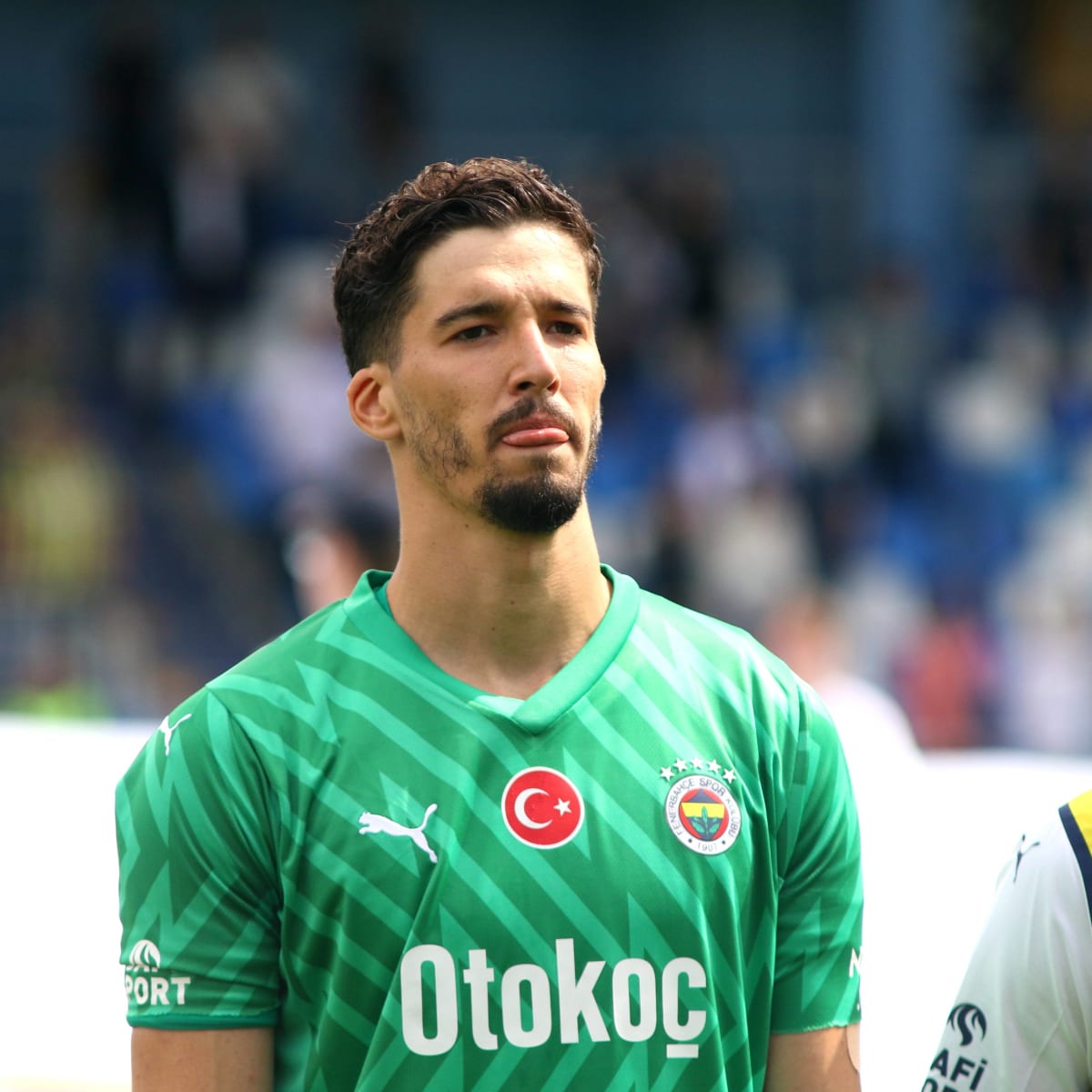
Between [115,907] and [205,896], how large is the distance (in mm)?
1837

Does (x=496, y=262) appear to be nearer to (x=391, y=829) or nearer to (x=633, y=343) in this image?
(x=391, y=829)

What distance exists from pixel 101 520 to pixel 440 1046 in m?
8.12

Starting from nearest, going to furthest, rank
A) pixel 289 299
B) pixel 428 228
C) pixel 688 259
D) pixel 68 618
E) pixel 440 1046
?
pixel 440 1046, pixel 428 228, pixel 68 618, pixel 289 299, pixel 688 259

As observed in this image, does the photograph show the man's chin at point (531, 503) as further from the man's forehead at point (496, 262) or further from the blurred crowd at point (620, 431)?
the blurred crowd at point (620, 431)

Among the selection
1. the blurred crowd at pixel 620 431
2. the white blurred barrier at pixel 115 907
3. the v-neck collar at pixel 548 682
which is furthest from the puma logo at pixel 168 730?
the blurred crowd at pixel 620 431

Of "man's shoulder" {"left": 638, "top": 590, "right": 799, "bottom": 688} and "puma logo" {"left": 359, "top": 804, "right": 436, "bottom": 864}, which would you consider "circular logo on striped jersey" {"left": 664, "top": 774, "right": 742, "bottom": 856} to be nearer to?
"man's shoulder" {"left": 638, "top": 590, "right": 799, "bottom": 688}

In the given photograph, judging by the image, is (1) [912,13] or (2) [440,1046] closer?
(2) [440,1046]

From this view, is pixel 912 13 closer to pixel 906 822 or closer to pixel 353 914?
pixel 906 822

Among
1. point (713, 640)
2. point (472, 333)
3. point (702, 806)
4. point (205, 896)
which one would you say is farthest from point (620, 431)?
point (205, 896)

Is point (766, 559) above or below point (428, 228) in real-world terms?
above

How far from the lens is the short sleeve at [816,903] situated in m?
2.43

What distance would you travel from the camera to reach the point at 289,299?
10828 millimetres

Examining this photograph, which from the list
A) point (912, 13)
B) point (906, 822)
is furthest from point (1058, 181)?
point (906, 822)

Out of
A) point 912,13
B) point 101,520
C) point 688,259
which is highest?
point 912,13
